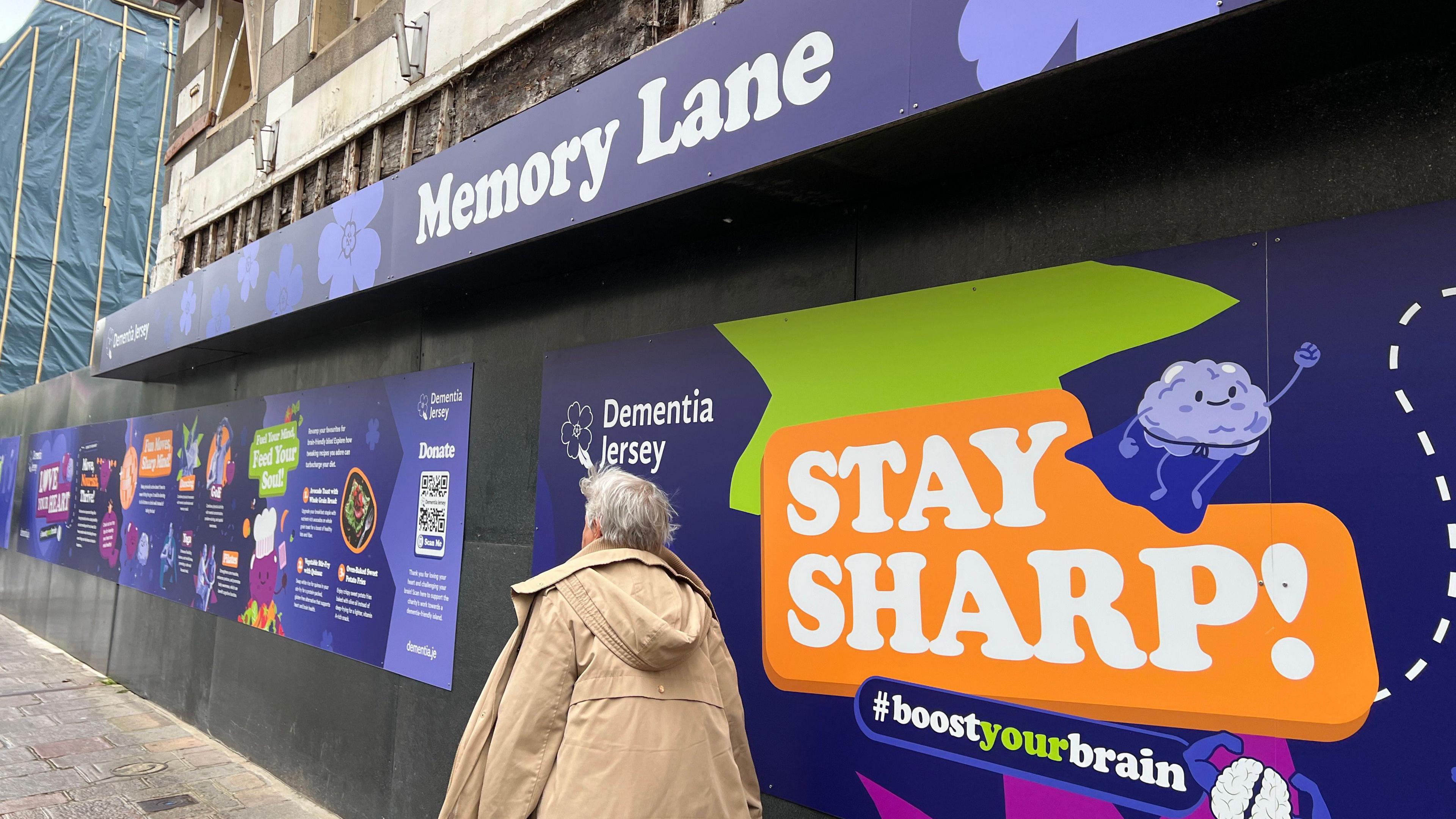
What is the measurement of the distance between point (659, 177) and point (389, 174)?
3618 mm

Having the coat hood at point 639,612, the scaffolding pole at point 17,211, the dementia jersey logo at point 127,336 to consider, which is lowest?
the coat hood at point 639,612

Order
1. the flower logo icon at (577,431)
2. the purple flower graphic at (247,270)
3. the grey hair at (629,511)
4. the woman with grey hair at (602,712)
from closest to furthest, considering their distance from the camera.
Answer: the woman with grey hair at (602,712), the grey hair at (629,511), the flower logo icon at (577,431), the purple flower graphic at (247,270)

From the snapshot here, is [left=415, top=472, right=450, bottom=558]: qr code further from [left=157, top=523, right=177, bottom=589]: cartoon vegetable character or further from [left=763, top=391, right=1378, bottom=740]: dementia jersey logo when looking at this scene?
[left=157, top=523, right=177, bottom=589]: cartoon vegetable character

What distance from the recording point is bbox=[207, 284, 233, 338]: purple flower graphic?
6.61m

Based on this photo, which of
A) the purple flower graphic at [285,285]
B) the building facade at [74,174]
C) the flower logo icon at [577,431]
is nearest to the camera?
the flower logo icon at [577,431]

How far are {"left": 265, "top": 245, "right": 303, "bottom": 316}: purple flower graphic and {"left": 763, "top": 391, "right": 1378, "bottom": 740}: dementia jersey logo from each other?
12.0 feet

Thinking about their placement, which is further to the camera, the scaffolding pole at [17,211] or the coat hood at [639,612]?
the scaffolding pole at [17,211]

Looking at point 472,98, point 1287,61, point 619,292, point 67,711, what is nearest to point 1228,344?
point 1287,61

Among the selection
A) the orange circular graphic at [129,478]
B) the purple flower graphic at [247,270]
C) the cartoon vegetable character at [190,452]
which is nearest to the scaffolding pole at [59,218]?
the orange circular graphic at [129,478]

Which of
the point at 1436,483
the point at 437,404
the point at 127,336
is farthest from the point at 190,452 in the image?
the point at 1436,483

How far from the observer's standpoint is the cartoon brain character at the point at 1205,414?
2213 millimetres

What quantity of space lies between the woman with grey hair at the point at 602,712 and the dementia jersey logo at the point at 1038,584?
0.63 meters

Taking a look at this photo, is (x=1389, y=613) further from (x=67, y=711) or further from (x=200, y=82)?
(x=200, y=82)

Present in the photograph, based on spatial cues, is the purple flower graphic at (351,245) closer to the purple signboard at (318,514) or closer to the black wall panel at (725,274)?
the black wall panel at (725,274)
